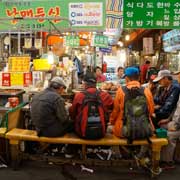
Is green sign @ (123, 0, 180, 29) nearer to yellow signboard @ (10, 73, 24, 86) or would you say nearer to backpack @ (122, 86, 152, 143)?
yellow signboard @ (10, 73, 24, 86)

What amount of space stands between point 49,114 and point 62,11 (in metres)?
3.64

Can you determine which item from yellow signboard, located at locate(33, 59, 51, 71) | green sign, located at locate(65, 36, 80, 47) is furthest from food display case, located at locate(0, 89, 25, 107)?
green sign, located at locate(65, 36, 80, 47)

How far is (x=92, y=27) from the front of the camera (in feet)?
28.4

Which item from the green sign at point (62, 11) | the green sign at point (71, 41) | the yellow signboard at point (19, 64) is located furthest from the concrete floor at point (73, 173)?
the green sign at point (71, 41)

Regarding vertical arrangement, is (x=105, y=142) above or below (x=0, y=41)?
below

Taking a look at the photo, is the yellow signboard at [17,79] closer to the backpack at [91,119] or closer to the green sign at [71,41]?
the backpack at [91,119]

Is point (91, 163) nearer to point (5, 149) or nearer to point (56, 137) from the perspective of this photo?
point (56, 137)

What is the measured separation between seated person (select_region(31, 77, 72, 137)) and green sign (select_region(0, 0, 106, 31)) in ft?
10.3

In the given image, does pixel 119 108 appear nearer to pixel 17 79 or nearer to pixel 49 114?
pixel 49 114

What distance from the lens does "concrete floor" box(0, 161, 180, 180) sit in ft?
19.3

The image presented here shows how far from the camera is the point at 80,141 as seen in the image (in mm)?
5848

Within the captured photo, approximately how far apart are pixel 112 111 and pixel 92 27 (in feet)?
10.5

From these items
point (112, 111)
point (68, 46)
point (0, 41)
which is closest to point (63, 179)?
point (112, 111)

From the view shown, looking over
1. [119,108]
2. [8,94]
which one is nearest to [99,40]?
[8,94]
